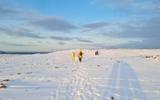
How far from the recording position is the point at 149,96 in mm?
10992

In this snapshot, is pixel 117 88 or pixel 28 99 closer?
pixel 28 99

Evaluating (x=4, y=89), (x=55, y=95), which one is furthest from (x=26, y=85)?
(x=55, y=95)

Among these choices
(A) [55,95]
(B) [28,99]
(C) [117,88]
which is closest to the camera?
(B) [28,99]

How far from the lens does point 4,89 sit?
12.1m

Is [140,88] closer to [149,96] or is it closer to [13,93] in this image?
[149,96]

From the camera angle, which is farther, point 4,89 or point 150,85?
point 150,85


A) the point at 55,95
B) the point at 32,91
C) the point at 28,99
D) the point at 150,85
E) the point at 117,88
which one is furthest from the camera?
the point at 150,85

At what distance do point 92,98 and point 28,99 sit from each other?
225 centimetres

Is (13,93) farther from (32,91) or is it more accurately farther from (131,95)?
(131,95)

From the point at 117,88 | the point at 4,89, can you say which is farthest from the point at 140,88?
the point at 4,89

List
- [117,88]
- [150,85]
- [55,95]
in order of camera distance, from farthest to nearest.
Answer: [150,85] → [117,88] → [55,95]

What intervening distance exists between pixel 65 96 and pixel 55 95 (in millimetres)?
489

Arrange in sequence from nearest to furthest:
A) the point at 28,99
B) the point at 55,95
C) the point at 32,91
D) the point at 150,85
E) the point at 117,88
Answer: the point at 28,99, the point at 55,95, the point at 32,91, the point at 117,88, the point at 150,85

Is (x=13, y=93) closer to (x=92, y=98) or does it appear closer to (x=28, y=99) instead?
(x=28, y=99)
